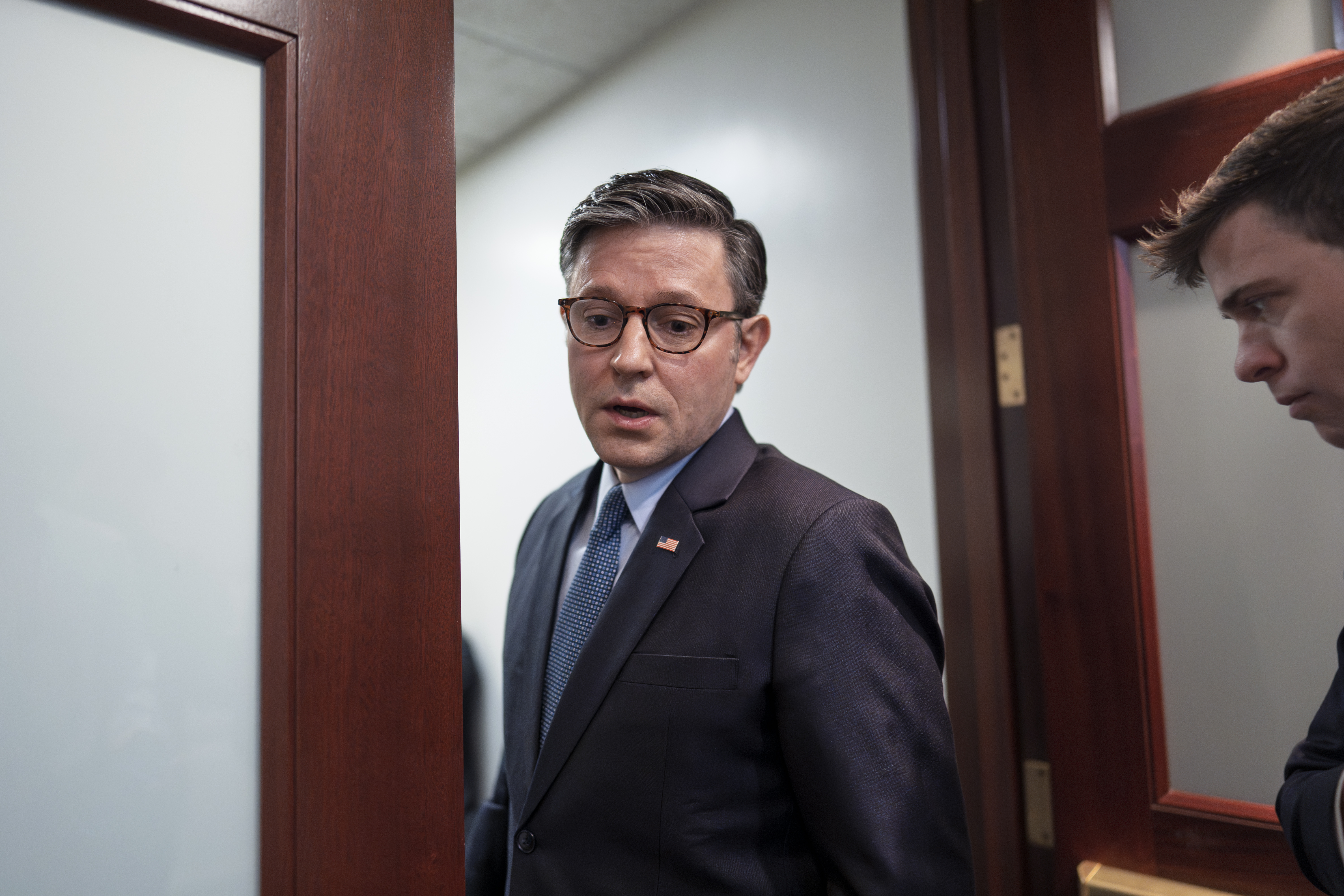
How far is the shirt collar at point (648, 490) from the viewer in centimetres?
93

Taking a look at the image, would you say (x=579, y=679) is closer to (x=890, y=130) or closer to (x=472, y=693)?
(x=472, y=693)

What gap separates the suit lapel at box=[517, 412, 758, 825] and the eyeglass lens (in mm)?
157

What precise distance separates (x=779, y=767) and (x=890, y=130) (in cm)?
115

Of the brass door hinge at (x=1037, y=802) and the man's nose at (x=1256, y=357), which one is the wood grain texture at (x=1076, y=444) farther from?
the man's nose at (x=1256, y=357)

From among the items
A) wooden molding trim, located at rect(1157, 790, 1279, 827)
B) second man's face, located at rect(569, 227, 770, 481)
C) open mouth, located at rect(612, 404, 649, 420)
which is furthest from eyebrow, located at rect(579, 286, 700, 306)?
wooden molding trim, located at rect(1157, 790, 1279, 827)

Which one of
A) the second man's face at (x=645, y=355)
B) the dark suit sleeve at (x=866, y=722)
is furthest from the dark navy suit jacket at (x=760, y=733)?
the second man's face at (x=645, y=355)

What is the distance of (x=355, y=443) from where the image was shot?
57 cm

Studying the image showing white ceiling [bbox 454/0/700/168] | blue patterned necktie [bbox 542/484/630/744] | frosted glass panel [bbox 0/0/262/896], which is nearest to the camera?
frosted glass panel [bbox 0/0/262/896]

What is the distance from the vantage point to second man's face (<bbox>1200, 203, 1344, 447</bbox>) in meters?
0.58

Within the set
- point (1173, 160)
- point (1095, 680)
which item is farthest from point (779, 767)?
point (1173, 160)

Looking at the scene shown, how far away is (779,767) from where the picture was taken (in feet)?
2.70

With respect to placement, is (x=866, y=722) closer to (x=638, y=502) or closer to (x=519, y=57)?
(x=638, y=502)

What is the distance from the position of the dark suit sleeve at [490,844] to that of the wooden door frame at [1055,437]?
753 mm

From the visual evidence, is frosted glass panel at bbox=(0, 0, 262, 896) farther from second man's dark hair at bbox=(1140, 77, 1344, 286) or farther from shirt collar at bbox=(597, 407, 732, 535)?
second man's dark hair at bbox=(1140, 77, 1344, 286)
